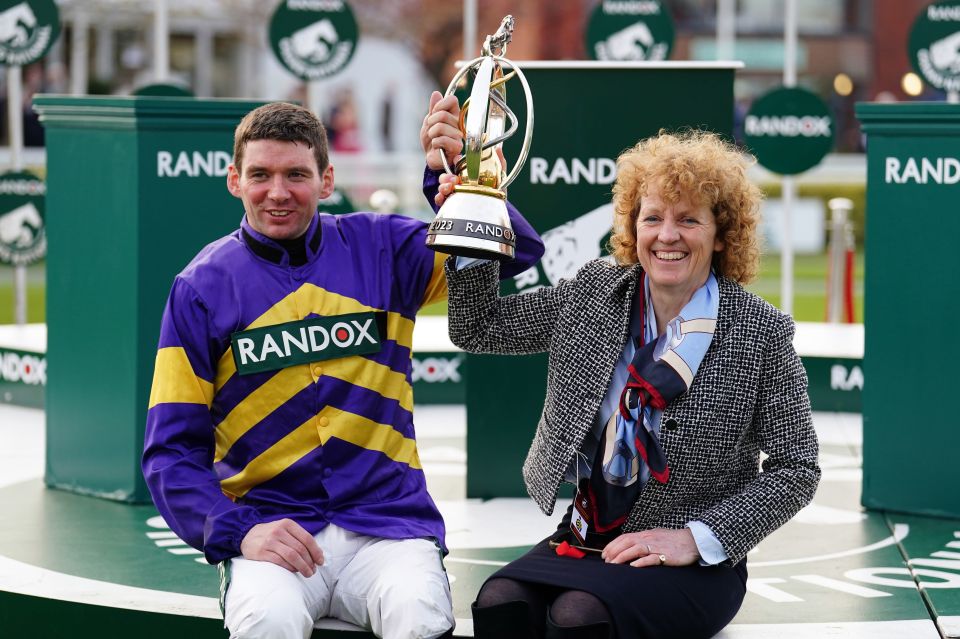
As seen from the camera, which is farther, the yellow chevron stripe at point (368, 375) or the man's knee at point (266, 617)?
the yellow chevron stripe at point (368, 375)

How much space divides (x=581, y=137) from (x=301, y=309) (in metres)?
1.99

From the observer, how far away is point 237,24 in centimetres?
2681

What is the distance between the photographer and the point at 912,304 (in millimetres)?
5430

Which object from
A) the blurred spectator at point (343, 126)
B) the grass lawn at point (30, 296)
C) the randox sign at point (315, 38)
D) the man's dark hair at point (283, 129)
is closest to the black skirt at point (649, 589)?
the man's dark hair at point (283, 129)

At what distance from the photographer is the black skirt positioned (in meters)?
3.52

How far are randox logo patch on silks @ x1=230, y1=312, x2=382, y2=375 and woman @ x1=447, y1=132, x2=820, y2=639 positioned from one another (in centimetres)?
26

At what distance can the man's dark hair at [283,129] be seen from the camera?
3.81m

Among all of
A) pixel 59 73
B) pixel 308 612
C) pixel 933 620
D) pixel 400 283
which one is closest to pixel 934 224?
pixel 933 620

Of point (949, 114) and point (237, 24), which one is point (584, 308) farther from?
point (237, 24)

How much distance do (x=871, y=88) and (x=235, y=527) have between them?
2849cm

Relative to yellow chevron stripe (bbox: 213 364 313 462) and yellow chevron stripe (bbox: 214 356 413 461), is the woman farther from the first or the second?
yellow chevron stripe (bbox: 213 364 313 462)

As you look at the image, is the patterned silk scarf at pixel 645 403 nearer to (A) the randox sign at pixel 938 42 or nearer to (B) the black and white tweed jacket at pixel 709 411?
(B) the black and white tweed jacket at pixel 709 411

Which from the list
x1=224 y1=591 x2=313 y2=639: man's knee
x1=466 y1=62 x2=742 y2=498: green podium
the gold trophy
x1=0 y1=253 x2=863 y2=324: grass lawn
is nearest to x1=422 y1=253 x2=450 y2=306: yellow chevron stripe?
the gold trophy

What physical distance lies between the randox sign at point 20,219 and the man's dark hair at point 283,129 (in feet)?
20.3
